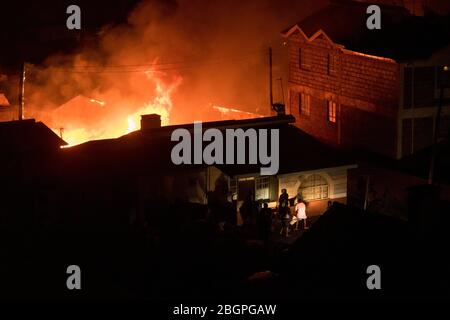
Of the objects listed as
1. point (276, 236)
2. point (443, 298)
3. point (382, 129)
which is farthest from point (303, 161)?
point (443, 298)

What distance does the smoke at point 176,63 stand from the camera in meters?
46.3

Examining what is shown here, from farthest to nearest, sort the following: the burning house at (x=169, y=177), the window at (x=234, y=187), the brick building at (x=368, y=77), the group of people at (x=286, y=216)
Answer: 1. the brick building at (x=368, y=77)
2. the window at (x=234, y=187)
3. the burning house at (x=169, y=177)
4. the group of people at (x=286, y=216)

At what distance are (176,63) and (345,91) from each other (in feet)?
59.0

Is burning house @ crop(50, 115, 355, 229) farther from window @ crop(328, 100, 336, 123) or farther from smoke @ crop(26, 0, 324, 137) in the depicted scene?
smoke @ crop(26, 0, 324, 137)

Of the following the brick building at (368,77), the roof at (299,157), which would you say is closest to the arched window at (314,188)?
the roof at (299,157)

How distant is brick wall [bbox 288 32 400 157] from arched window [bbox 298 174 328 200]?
5.67 meters

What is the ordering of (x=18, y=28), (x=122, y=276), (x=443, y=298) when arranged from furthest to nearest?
1. (x=18, y=28)
2. (x=122, y=276)
3. (x=443, y=298)

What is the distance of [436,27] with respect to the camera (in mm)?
34750

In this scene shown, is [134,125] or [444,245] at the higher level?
[134,125]

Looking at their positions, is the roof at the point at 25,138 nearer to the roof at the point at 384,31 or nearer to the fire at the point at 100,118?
the fire at the point at 100,118

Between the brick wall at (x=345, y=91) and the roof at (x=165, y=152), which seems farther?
the brick wall at (x=345, y=91)

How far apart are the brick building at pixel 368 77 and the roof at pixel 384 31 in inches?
1.4
